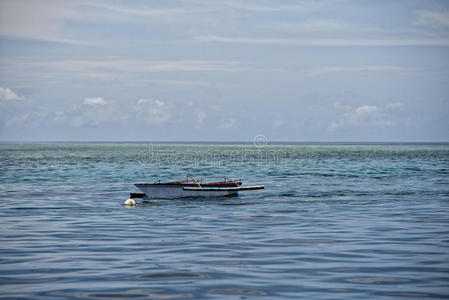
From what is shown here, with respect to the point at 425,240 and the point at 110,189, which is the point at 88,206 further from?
the point at 425,240

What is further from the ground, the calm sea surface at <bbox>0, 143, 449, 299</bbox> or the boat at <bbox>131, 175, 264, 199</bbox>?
the boat at <bbox>131, 175, 264, 199</bbox>

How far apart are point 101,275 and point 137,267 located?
1.30 meters

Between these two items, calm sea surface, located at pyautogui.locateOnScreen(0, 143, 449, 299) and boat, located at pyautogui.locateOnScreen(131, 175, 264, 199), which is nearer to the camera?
calm sea surface, located at pyautogui.locateOnScreen(0, 143, 449, 299)

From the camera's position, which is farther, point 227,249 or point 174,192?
point 174,192

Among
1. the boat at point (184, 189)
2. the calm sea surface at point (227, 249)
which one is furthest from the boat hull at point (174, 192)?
the calm sea surface at point (227, 249)

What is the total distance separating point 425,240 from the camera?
21.2m

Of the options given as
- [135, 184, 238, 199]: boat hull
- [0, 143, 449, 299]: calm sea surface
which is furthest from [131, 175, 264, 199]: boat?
[0, 143, 449, 299]: calm sea surface

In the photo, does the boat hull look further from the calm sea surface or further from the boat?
the calm sea surface

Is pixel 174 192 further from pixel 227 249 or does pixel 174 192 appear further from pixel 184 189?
pixel 227 249

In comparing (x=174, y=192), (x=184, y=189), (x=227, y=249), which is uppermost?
(x=184, y=189)

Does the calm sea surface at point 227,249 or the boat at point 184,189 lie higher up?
the boat at point 184,189

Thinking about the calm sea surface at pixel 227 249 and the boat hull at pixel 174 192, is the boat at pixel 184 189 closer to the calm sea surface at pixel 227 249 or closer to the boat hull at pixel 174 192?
the boat hull at pixel 174 192

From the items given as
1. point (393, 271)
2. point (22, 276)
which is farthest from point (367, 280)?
point (22, 276)

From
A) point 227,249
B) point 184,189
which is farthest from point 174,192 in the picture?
point 227,249
